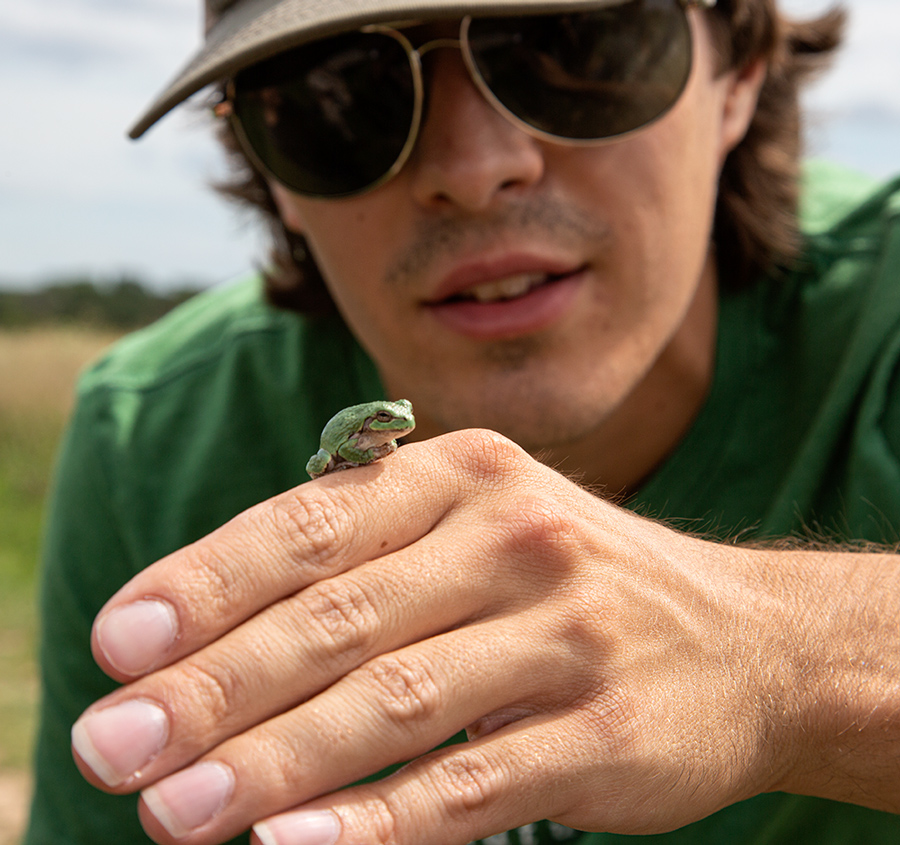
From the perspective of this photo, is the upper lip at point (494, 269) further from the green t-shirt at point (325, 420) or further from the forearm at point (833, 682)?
the forearm at point (833, 682)

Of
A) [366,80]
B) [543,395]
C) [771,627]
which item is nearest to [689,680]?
[771,627]

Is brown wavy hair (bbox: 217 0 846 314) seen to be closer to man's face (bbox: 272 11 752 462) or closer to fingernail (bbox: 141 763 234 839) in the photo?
man's face (bbox: 272 11 752 462)

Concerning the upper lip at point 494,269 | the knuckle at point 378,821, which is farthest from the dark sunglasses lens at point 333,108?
the knuckle at point 378,821

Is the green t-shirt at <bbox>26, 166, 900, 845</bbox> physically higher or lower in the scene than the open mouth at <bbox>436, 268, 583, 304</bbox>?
lower

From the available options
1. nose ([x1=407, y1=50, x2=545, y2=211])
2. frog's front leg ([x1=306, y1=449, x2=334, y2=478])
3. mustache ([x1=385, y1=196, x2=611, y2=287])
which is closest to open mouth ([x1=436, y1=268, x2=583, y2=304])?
mustache ([x1=385, y1=196, x2=611, y2=287])

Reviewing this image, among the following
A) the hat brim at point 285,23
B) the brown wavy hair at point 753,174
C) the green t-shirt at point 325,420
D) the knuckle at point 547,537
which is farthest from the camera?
the brown wavy hair at point 753,174

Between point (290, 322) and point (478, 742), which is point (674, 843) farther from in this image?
point (290, 322)
